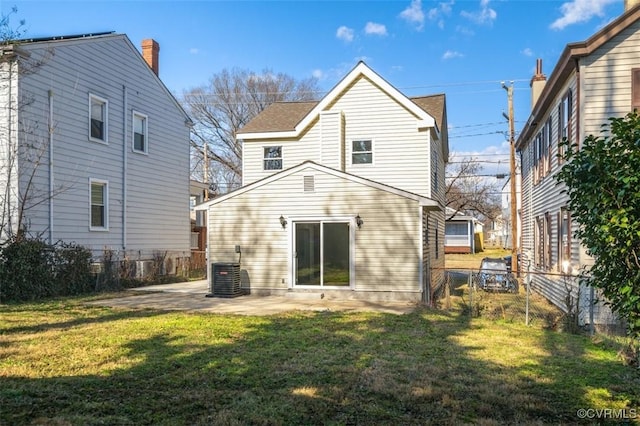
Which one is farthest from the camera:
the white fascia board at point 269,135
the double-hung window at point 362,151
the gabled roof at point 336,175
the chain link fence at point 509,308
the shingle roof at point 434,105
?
the shingle roof at point 434,105

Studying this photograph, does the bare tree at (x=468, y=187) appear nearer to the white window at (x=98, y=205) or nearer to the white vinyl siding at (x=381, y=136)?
the white vinyl siding at (x=381, y=136)

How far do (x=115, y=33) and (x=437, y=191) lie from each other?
12.7 meters

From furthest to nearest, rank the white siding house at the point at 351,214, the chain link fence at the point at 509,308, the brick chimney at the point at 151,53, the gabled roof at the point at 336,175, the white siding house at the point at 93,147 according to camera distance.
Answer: the brick chimney at the point at 151,53 < the white siding house at the point at 93,147 < the white siding house at the point at 351,214 < the gabled roof at the point at 336,175 < the chain link fence at the point at 509,308

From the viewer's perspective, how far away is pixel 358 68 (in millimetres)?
16266

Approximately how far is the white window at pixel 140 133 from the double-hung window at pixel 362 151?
25.3 ft

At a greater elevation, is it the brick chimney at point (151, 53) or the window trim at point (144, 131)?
the brick chimney at point (151, 53)

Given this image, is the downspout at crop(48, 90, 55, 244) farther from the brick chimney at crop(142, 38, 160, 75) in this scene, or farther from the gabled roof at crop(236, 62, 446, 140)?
the brick chimney at crop(142, 38, 160, 75)

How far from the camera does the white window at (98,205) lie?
15352 millimetres

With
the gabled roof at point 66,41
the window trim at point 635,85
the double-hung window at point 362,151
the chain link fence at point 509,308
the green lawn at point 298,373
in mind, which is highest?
the gabled roof at point 66,41

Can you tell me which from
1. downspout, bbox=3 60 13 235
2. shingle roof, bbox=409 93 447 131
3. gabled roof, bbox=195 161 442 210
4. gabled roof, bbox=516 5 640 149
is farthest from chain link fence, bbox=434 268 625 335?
downspout, bbox=3 60 13 235

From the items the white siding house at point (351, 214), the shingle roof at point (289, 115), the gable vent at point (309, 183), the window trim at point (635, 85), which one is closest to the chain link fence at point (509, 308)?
the white siding house at point (351, 214)

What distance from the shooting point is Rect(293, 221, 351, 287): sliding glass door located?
12.9 meters

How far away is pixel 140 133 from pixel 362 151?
8.23 meters

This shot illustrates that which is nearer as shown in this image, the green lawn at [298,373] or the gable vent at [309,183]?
the green lawn at [298,373]
